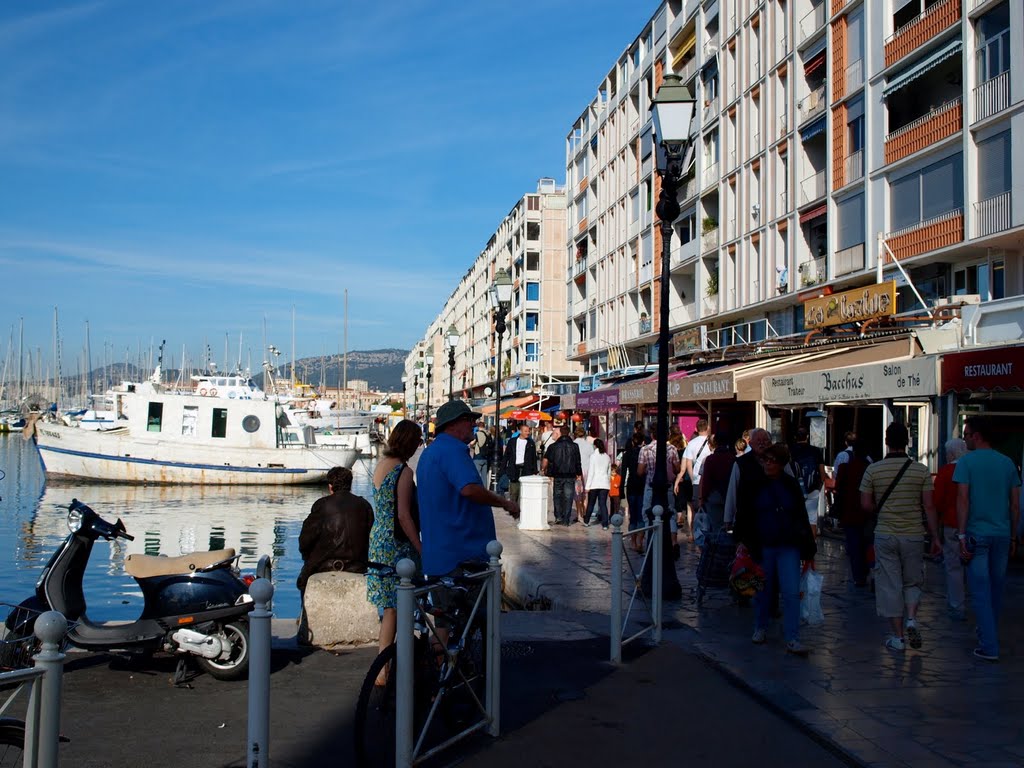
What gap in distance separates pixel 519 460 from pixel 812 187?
47.0 feet

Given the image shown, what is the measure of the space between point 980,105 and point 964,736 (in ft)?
64.2

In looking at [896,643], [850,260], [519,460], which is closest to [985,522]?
[896,643]

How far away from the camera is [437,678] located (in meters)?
5.00

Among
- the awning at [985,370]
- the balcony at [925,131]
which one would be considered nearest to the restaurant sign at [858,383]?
the awning at [985,370]

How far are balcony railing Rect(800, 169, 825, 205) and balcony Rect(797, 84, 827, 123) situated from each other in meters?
1.73

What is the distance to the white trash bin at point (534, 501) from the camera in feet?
54.0

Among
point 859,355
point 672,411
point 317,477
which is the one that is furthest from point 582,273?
point 859,355

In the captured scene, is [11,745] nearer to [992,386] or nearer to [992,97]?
[992,386]

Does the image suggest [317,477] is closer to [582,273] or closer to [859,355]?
[859,355]

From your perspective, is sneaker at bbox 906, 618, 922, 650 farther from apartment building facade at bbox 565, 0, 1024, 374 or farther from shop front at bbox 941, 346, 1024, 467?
apartment building facade at bbox 565, 0, 1024, 374

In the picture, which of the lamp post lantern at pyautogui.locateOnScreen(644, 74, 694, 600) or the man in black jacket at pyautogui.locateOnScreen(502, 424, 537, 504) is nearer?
the lamp post lantern at pyautogui.locateOnScreen(644, 74, 694, 600)

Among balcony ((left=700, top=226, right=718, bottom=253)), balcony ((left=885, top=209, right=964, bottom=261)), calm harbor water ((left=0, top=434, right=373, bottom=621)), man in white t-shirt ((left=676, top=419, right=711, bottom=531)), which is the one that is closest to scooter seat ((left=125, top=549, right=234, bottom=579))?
calm harbor water ((left=0, top=434, right=373, bottom=621))

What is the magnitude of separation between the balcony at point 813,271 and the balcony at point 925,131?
411 centimetres

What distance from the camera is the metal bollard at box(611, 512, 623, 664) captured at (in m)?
6.83
